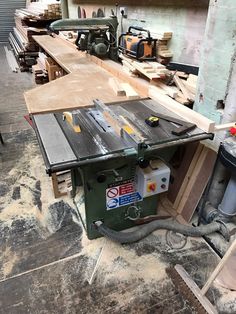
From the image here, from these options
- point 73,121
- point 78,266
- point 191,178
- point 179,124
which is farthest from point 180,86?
point 78,266

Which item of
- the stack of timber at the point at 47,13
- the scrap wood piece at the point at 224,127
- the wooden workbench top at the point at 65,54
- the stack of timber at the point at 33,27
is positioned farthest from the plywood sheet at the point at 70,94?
the stack of timber at the point at 47,13

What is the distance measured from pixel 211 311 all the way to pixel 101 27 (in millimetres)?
2434

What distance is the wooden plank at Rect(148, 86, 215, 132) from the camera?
134cm

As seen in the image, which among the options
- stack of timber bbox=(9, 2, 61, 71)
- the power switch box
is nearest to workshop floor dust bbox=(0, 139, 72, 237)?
the power switch box

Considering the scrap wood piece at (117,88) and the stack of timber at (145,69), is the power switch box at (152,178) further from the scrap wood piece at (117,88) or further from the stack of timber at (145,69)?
the stack of timber at (145,69)

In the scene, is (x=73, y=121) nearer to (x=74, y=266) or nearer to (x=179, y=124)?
(x=179, y=124)

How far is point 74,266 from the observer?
1543 mm

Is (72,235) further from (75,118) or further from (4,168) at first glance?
(4,168)

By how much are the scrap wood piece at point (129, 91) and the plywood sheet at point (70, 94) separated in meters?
0.04

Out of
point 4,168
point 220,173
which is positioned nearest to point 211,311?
point 220,173

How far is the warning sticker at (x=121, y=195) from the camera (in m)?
1.52

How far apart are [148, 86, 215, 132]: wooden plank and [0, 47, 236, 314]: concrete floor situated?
0.81 metres

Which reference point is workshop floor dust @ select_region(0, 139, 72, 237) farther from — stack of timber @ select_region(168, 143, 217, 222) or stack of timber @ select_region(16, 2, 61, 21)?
stack of timber @ select_region(16, 2, 61, 21)

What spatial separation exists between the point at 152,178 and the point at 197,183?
430 mm
